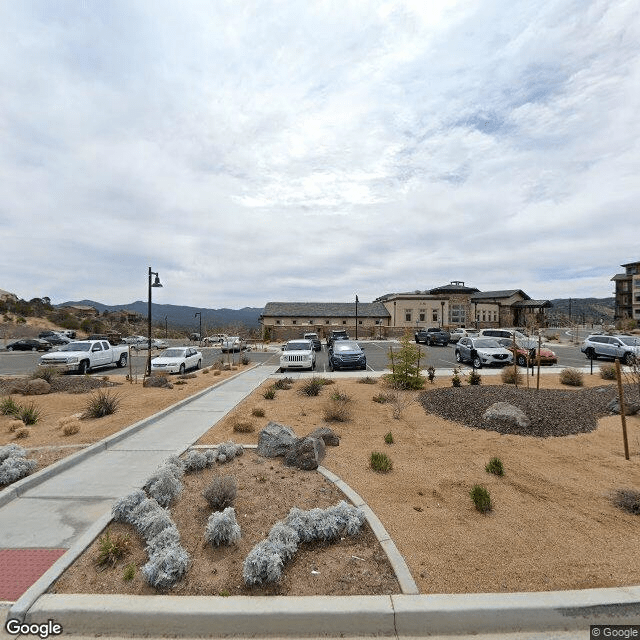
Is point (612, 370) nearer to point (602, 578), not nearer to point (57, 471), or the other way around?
point (602, 578)

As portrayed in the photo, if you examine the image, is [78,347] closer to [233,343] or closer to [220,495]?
[233,343]

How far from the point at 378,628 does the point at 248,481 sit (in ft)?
9.43

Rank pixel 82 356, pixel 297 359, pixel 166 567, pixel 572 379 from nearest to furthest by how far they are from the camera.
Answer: pixel 166 567, pixel 572 379, pixel 82 356, pixel 297 359

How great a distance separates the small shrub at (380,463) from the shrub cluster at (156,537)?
301cm

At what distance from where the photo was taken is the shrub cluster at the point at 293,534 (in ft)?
10.7

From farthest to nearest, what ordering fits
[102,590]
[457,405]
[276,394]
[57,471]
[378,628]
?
[276,394] < [457,405] < [57,471] < [102,590] < [378,628]

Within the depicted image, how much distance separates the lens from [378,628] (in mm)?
2914

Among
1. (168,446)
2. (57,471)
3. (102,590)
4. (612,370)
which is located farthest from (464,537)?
(612,370)

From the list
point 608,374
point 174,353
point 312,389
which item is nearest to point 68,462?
point 312,389

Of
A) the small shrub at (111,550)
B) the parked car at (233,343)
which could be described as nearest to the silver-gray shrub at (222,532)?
the small shrub at (111,550)

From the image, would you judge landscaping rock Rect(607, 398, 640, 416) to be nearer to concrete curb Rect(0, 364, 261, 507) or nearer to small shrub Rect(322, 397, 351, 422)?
small shrub Rect(322, 397, 351, 422)

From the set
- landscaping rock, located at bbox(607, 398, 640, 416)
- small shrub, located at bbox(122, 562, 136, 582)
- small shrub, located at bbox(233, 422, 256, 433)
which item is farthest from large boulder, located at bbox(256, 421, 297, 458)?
landscaping rock, located at bbox(607, 398, 640, 416)

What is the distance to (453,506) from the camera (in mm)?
4699

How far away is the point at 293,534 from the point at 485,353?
63.8 ft
